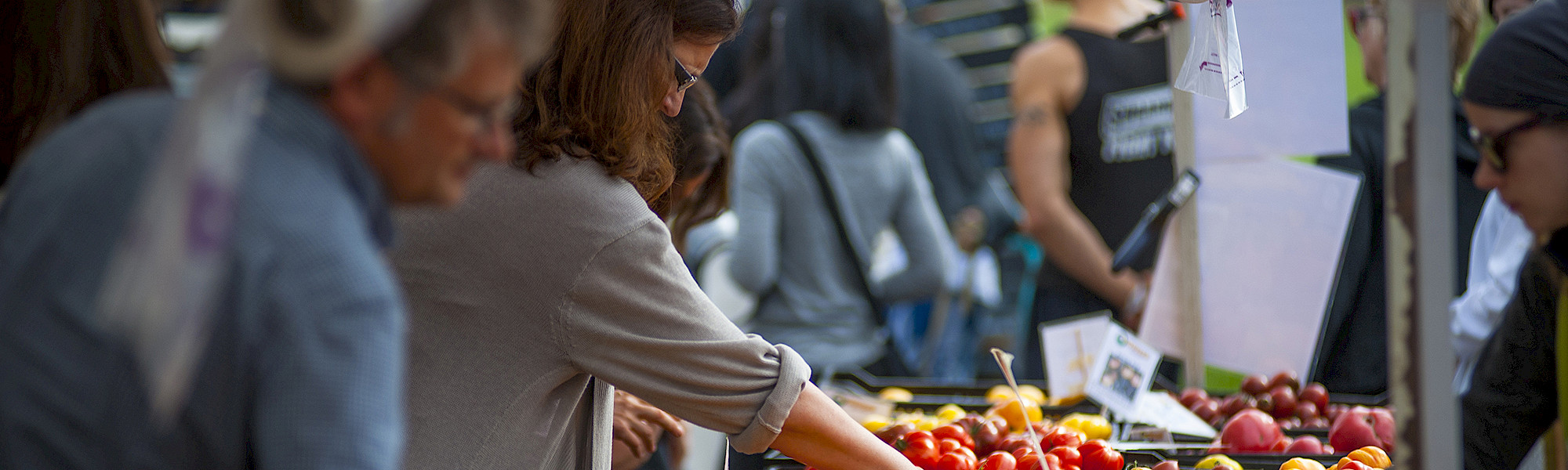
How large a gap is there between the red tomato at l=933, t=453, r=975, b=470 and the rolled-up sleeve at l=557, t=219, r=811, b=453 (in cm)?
54

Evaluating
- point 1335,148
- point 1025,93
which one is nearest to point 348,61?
point 1335,148

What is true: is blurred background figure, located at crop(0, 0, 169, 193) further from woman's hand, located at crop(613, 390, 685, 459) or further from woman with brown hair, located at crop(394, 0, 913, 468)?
woman's hand, located at crop(613, 390, 685, 459)

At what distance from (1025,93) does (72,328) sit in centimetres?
329

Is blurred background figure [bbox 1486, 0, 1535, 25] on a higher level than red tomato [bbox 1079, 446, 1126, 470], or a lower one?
higher

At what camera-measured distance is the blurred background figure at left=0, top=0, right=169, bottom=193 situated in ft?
5.43

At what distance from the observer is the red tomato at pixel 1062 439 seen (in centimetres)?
201

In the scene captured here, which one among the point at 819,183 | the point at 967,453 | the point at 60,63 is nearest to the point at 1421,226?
the point at 967,453

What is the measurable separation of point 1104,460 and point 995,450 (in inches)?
12.9

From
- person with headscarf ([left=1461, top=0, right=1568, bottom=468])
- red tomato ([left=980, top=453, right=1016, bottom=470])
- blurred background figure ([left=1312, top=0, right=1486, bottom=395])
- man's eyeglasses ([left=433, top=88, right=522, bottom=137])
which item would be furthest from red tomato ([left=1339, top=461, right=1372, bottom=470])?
man's eyeglasses ([left=433, top=88, right=522, bottom=137])

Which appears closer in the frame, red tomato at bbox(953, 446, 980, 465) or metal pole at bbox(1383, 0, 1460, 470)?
metal pole at bbox(1383, 0, 1460, 470)

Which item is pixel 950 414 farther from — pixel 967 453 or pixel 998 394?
pixel 967 453

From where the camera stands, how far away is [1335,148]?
2.68m

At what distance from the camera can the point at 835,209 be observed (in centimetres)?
363

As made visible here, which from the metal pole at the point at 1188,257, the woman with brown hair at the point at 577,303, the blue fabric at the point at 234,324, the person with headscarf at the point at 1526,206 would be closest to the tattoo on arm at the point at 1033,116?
the metal pole at the point at 1188,257
